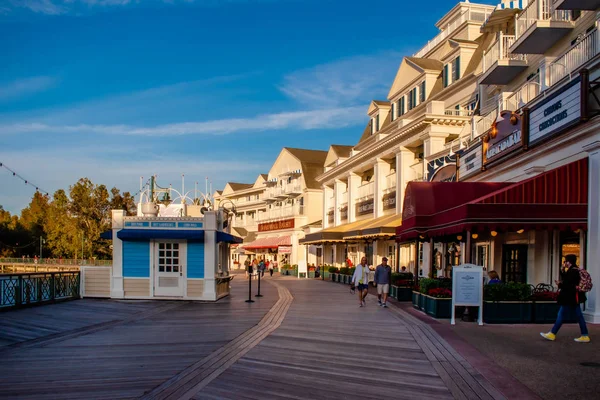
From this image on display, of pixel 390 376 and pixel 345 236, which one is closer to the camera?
pixel 390 376

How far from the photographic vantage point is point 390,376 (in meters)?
8.32

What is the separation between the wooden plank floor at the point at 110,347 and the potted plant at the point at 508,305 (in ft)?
18.7

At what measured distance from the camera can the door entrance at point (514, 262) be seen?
18.6 meters

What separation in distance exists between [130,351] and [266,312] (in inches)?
283

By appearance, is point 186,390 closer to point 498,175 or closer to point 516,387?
point 516,387

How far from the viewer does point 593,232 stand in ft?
44.5

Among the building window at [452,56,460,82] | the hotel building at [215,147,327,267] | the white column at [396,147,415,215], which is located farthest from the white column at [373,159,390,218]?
the hotel building at [215,147,327,267]

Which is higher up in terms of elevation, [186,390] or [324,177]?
[324,177]

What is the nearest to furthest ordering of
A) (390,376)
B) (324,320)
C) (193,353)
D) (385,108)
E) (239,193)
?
(390,376) < (193,353) < (324,320) < (385,108) < (239,193)

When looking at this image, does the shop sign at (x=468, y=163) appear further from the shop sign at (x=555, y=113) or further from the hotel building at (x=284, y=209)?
the hotel building at (x=284, y=209)

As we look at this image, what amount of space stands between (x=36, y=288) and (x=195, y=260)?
5282mm

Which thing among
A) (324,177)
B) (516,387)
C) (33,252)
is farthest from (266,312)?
(33,252)

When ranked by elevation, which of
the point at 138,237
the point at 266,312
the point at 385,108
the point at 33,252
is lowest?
the point at 33,252

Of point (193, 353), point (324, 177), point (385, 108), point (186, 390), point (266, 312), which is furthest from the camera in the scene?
point (324, 177)
